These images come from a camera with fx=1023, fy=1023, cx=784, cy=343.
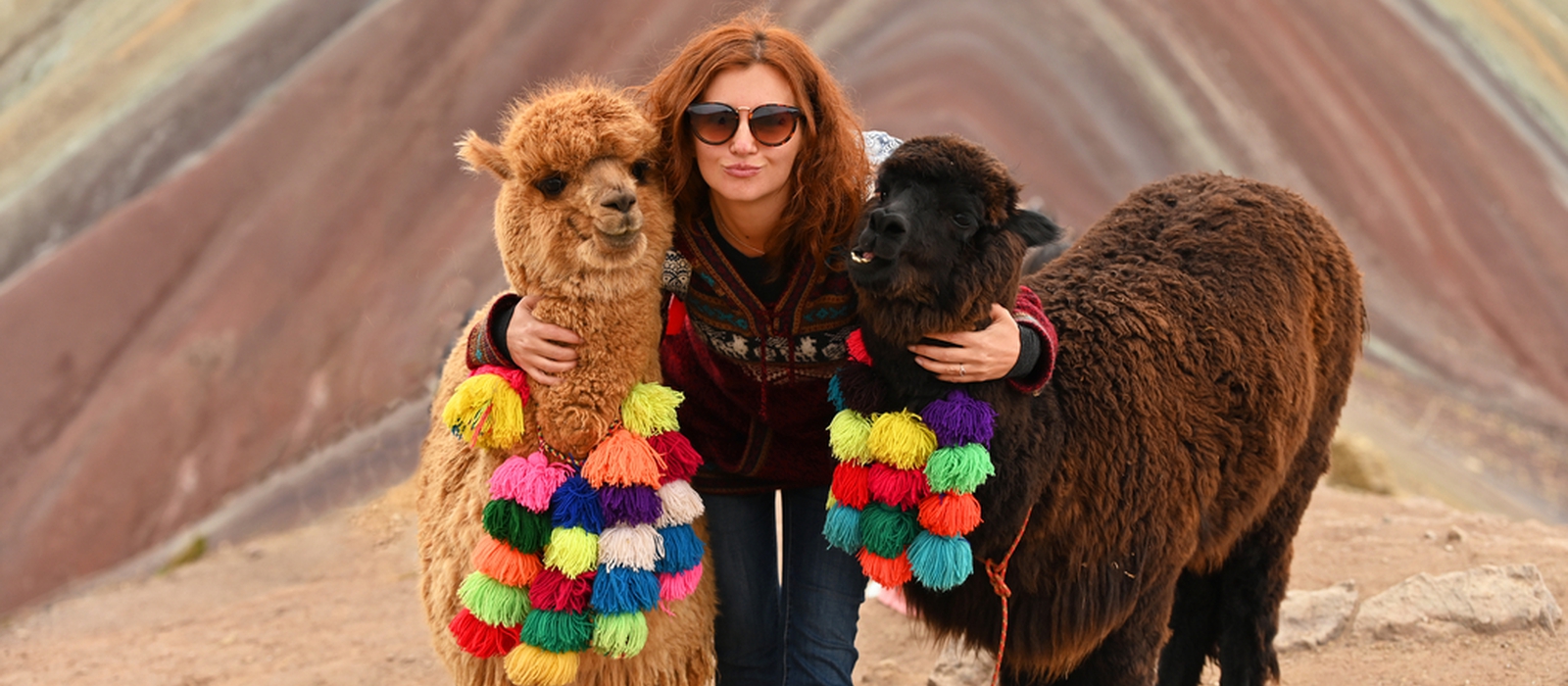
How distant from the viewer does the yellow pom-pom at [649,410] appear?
1879 mm

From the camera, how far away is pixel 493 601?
187cm

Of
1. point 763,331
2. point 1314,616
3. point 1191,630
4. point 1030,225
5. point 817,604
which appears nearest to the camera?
point 1030,225

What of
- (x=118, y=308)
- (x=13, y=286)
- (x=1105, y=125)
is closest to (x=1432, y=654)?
(x=1105, y=125)

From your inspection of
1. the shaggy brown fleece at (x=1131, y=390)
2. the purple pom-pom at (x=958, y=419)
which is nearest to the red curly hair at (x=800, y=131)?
the shaggy brown fleece at (x=1131, y=390)

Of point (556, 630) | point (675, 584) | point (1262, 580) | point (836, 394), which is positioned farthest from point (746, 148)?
point (1262, 580)

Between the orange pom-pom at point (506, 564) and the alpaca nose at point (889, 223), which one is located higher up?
the alpaca nose at point (889, 223)

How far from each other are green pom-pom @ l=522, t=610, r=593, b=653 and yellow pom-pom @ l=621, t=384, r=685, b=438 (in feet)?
1.18

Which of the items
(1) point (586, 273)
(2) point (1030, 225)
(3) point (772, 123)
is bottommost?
(1) point (586, 273)

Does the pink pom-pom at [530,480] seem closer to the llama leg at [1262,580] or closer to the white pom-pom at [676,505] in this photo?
the white pom-pom at [676,505]

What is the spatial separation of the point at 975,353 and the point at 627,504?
2.22 ft

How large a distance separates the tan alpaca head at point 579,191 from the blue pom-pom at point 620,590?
0.51 m

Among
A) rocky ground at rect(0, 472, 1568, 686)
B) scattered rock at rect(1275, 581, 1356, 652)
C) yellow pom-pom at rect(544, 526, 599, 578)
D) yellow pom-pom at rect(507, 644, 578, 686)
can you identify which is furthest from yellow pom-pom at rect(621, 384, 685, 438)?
scattered rock at rect(1275, 581, 1356, 652)

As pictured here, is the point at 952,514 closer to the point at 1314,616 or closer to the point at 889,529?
the point at 889,529

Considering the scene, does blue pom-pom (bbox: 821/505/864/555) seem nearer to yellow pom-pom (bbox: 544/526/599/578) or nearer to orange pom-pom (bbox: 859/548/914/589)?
orange pom-pom (bbox: 859/548/914/589)
